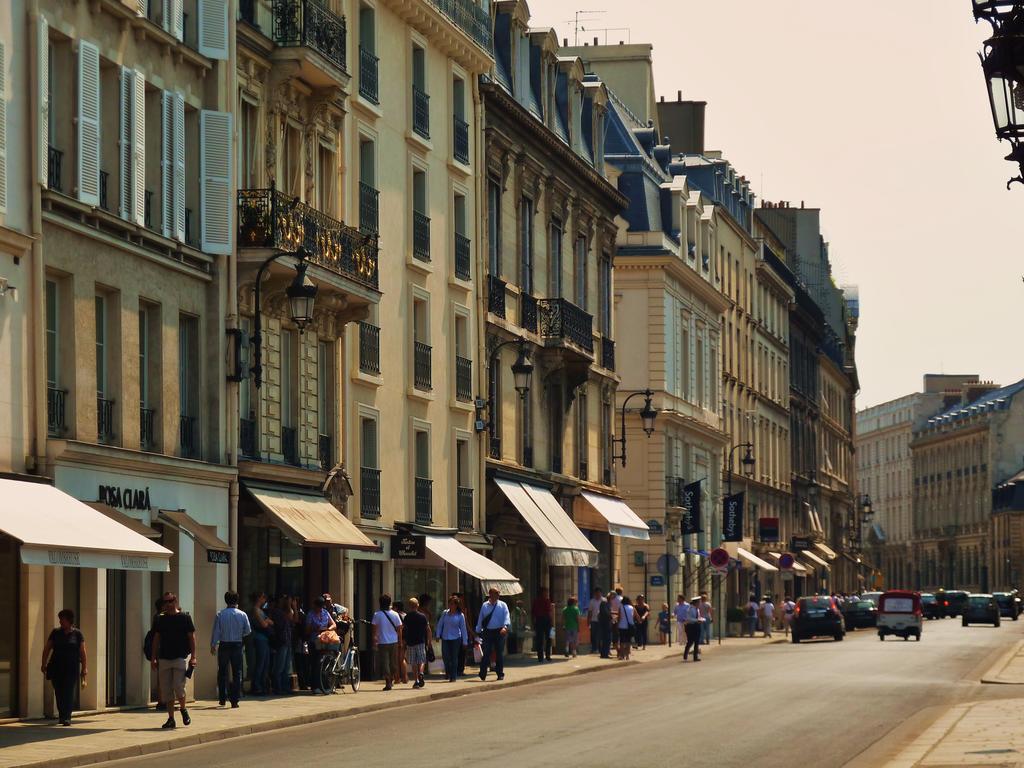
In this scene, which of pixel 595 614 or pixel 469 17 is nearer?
pixel 469 17

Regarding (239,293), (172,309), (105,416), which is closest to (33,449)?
(105,416)

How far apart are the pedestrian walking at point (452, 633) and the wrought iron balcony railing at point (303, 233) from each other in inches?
233

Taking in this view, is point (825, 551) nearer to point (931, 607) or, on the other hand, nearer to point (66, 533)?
point (931, 607)

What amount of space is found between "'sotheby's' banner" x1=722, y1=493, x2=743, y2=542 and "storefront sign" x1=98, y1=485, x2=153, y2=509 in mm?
48334

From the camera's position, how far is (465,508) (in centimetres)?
4659

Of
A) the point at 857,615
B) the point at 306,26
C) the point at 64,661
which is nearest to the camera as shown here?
the point at 64,661

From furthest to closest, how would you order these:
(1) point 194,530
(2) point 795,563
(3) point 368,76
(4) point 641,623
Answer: (2) point 795,563
(4) point 641,623
(3) point 368,76
(1) point 194,530

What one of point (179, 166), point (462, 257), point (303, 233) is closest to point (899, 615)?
point (462, 257)

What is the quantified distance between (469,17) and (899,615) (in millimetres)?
27204

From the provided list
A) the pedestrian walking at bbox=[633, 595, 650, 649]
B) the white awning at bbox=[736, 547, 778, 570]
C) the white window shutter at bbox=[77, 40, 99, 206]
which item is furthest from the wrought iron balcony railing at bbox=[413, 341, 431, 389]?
the white awning at bbox=[736, 547, 778, 570]

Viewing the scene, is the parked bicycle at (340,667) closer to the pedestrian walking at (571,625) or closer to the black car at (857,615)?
the pedestrian walking at (571,625)

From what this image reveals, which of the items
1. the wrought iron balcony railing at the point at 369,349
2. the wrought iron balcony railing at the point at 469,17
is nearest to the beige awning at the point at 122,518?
the wrought iron balcony railing at the point at 369,349

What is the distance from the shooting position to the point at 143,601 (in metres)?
30.7

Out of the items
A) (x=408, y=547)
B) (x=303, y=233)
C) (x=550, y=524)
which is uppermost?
(x=303, y=233)
